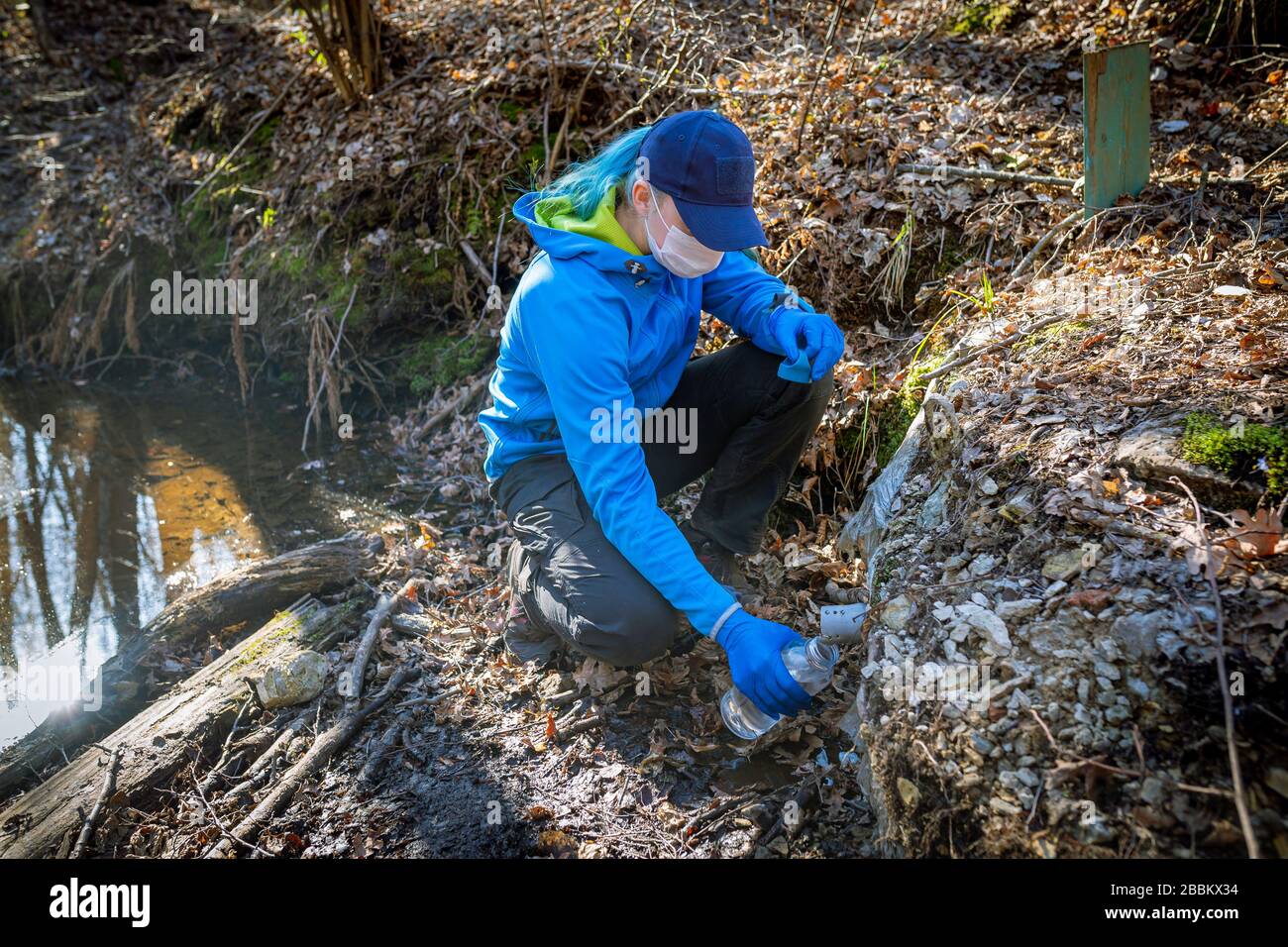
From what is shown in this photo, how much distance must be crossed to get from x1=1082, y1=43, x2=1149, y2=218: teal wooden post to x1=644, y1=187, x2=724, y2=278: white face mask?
221 cm

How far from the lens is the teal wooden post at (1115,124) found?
3.60 m

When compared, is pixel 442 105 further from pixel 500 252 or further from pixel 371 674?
pixel 371 674

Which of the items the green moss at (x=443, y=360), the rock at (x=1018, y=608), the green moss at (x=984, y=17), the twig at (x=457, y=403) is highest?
the green moss at (x=984, y=17)

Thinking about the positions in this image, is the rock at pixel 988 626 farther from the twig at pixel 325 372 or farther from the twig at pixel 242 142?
the twig at pixel 242 142

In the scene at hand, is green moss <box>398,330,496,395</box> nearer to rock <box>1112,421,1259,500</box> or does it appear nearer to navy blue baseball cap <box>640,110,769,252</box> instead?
A: navy blue baseball cap <box>640,110,769,252</box>

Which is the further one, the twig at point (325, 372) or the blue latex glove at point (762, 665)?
the twig at point (325, 372)

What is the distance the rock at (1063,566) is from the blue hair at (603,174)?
5.96 ft

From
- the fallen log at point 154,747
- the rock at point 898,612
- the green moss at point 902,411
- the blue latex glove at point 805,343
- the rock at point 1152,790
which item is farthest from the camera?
the green moss at point 902,411

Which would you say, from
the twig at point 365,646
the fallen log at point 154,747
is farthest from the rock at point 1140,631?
the fallen log at point 154,747

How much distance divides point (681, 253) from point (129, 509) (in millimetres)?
4224

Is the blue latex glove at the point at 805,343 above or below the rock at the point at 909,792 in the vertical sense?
above
